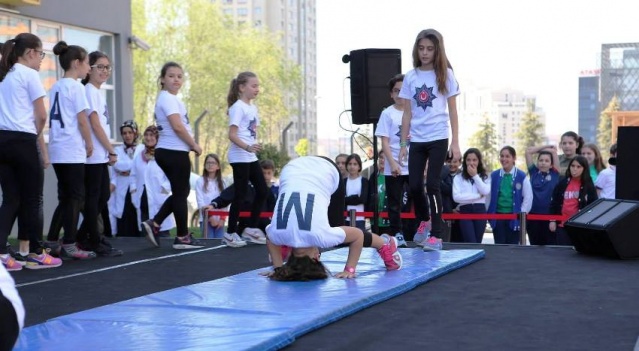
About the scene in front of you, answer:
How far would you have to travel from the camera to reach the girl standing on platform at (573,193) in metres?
8.19

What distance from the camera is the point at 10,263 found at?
6203mm

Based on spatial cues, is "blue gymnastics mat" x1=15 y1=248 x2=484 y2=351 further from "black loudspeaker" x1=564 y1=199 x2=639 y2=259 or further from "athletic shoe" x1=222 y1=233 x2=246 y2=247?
"athletic shoe" x1=222 y1=233 x2=246 y2=247

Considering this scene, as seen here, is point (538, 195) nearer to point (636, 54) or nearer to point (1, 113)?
point (1, 113)

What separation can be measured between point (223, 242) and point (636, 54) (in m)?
121

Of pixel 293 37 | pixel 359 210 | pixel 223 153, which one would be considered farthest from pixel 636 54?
pixel 359 210

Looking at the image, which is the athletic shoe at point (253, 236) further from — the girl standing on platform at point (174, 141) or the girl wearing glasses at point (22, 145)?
the girl wearing glasses at point (22, 145)

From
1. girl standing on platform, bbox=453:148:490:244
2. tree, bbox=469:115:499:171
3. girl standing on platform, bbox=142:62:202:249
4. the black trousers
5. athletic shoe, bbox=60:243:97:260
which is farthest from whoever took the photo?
tree, bbox=469:115:499:171

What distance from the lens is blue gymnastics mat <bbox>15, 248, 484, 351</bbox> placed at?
3.56 m

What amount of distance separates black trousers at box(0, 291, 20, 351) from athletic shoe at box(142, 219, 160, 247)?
537 centimetres

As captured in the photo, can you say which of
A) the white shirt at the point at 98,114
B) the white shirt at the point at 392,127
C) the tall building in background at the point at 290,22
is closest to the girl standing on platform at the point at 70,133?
the white shirt at the point at 98,114

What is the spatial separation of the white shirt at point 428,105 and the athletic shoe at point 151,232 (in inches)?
103

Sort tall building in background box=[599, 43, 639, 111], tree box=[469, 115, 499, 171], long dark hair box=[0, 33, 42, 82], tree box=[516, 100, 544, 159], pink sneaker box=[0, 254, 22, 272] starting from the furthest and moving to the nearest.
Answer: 1. tall building in background box=[599, 43, 639, 111]
2. tree box=[516, 100, 544, 159]
3. tree box=[469, 115, 499, 171]
4. long dark hair box=[0, 33, 42, 82]
5. pink sneaker box=[0, 254, 22, 272]

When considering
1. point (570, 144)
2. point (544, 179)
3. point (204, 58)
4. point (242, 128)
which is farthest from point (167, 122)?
point (204, 58)

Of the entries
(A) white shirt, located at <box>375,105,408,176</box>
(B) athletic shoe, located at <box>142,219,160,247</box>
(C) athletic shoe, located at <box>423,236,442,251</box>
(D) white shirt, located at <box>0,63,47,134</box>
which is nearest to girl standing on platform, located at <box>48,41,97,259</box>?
(D) white shirt, located at <box>0,63,47,134</box>
